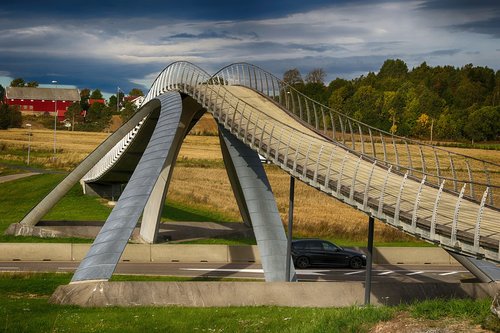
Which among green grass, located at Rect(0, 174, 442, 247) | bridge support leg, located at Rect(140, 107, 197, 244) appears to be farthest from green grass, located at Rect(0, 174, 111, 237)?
bridge support leg, located at Rect(140, 107, 197, 244)

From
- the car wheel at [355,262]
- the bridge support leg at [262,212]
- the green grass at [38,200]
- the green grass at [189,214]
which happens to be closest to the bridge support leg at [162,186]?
the green grass at [38,200]

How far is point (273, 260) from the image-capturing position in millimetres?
29516

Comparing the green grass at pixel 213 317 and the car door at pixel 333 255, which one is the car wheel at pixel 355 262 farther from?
the green grass at pixel 213 317

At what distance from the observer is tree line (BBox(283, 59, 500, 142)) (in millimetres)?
102375

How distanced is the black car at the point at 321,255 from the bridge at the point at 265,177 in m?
5.17

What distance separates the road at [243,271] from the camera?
34.0 m

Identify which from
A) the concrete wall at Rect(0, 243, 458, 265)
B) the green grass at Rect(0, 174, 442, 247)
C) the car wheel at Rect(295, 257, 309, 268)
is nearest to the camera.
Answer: the concrete wall at Rect(0, 243, 458, 265)

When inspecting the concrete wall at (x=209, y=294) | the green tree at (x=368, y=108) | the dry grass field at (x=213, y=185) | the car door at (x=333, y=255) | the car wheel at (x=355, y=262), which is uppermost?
the green tree at (x=368, y=108)

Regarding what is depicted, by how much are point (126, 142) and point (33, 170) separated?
1357 inches

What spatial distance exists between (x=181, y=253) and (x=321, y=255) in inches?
231

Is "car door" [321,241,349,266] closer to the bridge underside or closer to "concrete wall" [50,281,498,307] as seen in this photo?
the bridge underside

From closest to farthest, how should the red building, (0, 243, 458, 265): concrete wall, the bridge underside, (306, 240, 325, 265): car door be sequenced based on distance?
the bridge underside < (0, 243, 458, 265): concrete wall < (306, 240, 325, 265): car door < the red building

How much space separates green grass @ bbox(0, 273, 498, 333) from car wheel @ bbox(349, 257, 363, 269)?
48.3ft

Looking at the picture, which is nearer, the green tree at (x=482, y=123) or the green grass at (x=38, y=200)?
the green grass at (x=38, y=200)
